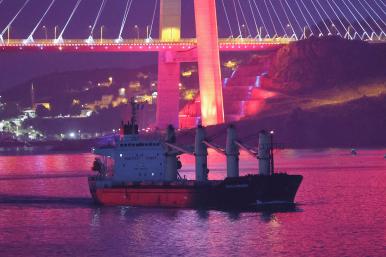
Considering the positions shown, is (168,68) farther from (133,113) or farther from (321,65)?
(133,113)

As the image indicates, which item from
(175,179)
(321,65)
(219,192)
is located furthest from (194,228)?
(321,65)

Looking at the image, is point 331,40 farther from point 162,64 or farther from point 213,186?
point 213,186

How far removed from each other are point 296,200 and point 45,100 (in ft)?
489

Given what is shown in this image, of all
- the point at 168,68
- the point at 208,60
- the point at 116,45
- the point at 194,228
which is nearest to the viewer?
the point at 194,228

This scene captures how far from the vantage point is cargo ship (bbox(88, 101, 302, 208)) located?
36031 millimetres

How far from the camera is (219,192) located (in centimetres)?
3631

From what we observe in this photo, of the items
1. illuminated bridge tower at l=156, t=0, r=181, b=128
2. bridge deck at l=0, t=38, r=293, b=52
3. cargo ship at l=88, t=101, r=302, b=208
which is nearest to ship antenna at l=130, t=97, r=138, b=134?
cargo ship at l=88, t=101, r=302, b=208

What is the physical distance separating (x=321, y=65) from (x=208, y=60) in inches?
1253

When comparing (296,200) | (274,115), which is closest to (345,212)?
(296,200)

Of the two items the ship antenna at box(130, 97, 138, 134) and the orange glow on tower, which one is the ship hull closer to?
the ship antenna at box(130, 97, 138, 134)

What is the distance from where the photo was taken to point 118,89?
18475cm

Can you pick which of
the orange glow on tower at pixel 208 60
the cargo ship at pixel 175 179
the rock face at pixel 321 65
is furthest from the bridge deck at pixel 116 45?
the cargo ship at pixel 175 179

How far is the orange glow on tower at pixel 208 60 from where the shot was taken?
261ft

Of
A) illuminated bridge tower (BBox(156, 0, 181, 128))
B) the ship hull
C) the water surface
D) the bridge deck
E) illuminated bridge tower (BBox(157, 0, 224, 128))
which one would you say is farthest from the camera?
illuminated bridge tower (BBox(156, 0, 181, 128))
